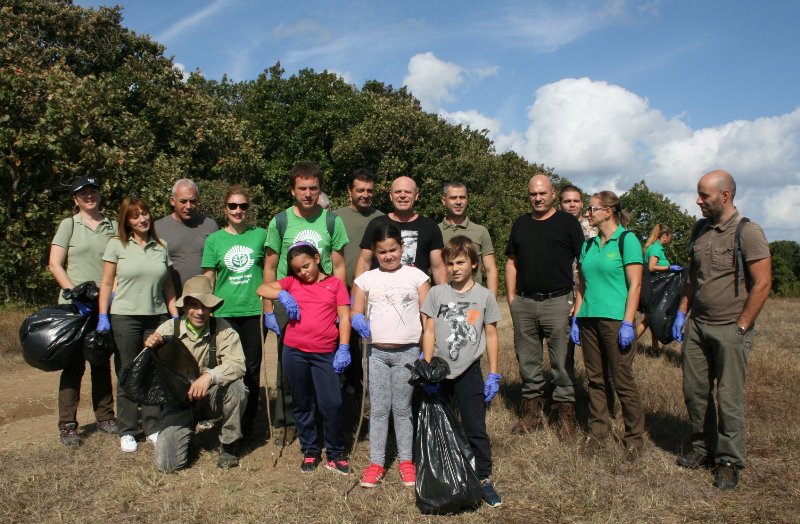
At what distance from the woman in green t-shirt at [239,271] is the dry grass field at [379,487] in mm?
849

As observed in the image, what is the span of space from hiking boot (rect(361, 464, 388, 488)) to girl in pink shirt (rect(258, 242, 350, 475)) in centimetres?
27

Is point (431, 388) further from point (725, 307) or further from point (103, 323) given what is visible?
point (103, 323)

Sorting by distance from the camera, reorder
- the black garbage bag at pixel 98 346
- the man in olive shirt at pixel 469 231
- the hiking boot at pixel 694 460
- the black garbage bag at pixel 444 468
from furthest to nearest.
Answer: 1. the man in olive shirt at pixel 469 231
2. the black garbage bag at pixel 98 346
3. the hiking boot at pixel 694 460
4. the black garbage bag at pixel 444 468

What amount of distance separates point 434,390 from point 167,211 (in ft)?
32.1

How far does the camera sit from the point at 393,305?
13.6 ft

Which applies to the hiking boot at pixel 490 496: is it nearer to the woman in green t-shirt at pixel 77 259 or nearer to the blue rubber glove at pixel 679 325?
the blue rubber glove at pixel 679 325

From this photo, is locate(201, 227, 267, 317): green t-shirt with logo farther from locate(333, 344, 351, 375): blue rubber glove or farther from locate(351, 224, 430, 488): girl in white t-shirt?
locate(351, 224, 430, 488): girl in white t-shirt

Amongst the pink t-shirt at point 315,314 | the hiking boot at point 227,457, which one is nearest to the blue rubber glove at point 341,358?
the pink t-shirt at point 315,314

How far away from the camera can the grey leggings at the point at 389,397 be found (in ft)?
13.6

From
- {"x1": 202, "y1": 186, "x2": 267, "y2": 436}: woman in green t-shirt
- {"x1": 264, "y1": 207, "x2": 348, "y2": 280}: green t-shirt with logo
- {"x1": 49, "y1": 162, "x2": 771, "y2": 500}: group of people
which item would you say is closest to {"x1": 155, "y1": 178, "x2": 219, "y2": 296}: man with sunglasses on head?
{"x1": 49, "y1": 162, "x2": 771, "y2": 500}: group of people

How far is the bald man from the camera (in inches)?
157

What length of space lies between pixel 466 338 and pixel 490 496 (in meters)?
0.99

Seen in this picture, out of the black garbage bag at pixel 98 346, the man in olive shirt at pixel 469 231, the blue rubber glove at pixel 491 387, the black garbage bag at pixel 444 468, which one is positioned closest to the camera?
the black garbage bag at pixel 444 468

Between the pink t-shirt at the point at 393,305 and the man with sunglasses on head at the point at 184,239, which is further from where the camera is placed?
the man with sunglasses on head at the point at 184,239
